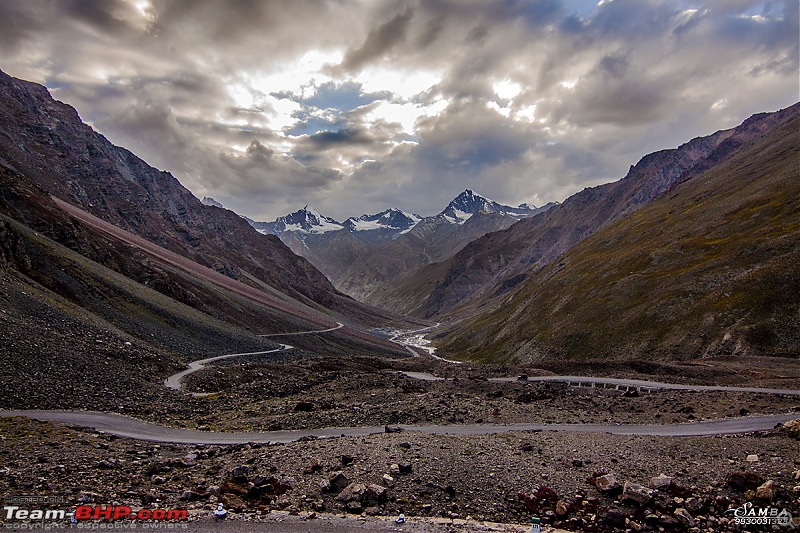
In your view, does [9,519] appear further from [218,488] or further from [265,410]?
[265,410]

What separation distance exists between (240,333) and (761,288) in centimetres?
10013

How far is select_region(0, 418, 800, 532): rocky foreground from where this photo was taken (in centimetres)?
1602

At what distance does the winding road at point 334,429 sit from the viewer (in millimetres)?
27531

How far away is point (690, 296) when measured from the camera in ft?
279

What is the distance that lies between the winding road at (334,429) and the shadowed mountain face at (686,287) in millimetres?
43677

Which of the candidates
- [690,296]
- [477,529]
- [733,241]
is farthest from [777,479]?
[733,241]

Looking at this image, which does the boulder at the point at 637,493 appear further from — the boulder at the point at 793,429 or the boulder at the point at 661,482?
the boulder at the point at 793,429

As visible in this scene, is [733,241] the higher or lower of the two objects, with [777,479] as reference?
higher

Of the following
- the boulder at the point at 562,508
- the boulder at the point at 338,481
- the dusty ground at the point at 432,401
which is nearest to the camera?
the boulder at the point at 562,508

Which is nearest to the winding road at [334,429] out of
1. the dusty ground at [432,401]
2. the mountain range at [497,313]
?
the dusty ground at [432,401]

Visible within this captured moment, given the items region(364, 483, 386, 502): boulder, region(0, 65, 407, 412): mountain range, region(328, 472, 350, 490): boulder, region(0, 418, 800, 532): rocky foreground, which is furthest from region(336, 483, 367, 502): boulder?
region(0, 65, 407, 412): mountain range

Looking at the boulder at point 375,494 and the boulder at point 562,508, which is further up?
the boulder at point 375,494

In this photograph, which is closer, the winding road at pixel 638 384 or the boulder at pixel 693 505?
the boulder at pixel 693 505

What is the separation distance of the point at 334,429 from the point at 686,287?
87056 millimetres
